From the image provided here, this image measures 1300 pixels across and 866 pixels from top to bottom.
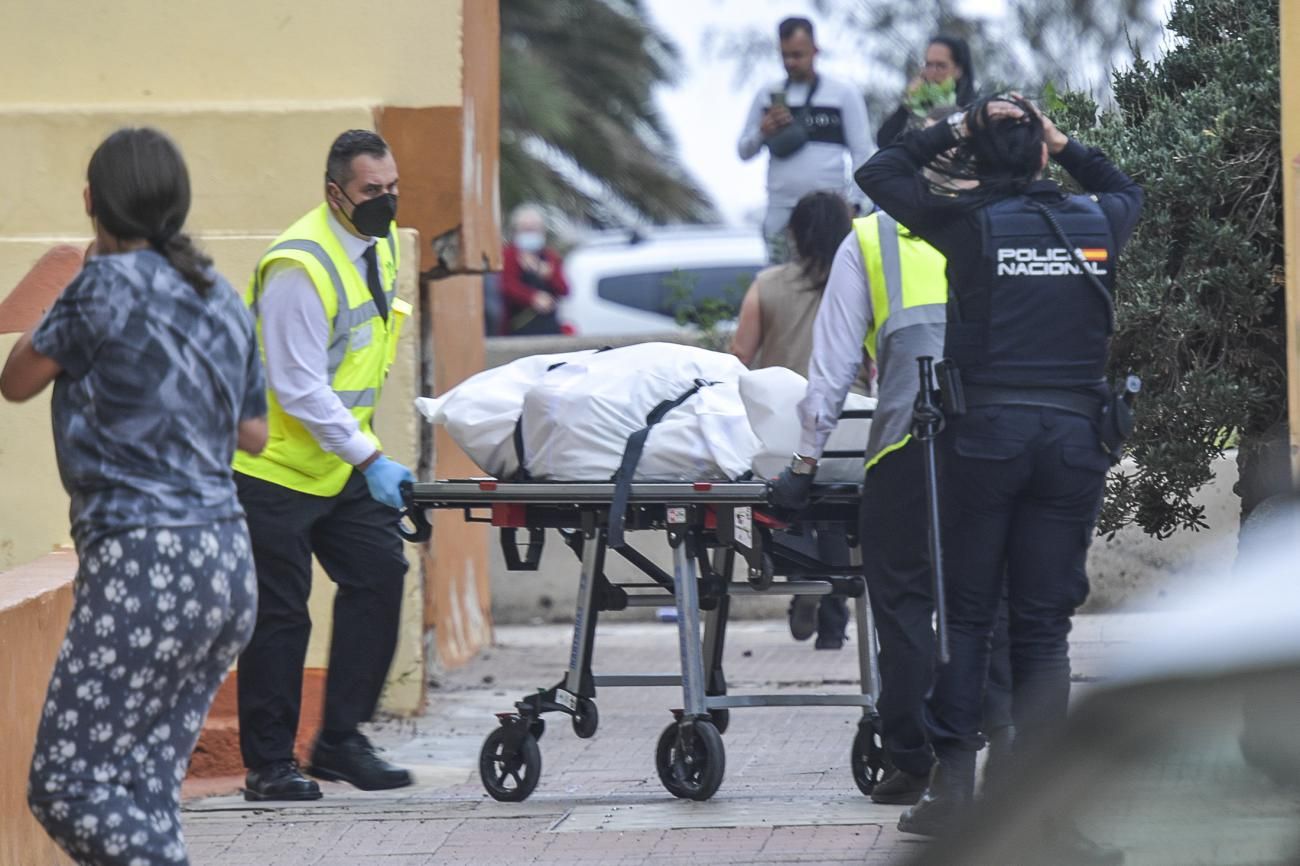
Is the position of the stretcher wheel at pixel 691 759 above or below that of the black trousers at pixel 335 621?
below

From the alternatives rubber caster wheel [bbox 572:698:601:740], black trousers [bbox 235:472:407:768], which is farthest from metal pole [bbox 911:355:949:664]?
black trousers [bbox 235:472:407:768]

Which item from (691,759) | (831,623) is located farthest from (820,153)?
(691,759)

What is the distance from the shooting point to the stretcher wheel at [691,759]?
6.09 m

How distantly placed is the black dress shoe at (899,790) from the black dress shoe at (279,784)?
174cm

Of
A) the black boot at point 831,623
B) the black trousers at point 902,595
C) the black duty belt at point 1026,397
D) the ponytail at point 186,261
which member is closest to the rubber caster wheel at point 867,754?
the black trousers at point 902,595

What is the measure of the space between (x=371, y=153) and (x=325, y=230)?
272 mm

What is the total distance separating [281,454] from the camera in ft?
20.9

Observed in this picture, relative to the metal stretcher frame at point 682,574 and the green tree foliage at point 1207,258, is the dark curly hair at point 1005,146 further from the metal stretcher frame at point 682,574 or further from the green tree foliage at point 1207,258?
the green tree foliage at point 1207,258

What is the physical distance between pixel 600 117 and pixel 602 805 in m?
19.6

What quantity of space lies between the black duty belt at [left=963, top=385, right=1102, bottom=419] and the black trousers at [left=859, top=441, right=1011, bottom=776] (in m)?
0.36

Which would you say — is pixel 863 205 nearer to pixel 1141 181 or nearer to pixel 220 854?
pixel 1141 181

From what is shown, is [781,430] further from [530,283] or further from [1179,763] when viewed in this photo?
[530,283]

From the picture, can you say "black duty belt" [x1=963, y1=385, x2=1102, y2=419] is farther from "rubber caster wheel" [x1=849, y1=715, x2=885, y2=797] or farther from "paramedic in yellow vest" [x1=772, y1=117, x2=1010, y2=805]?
"rubber caster wheel" [x1=849, y1=715, x2=885, y2=797]

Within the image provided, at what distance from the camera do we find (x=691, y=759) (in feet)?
20.2
